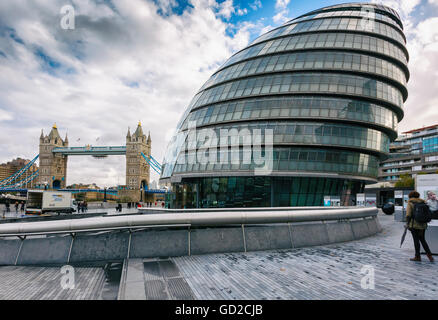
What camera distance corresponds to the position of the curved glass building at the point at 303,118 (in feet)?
110

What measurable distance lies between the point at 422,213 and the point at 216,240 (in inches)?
251

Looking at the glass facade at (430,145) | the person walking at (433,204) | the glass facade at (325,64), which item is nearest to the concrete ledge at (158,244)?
the person walking at (433,204)

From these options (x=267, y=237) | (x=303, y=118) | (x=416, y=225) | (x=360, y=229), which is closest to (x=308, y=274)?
(x=267, y=237)

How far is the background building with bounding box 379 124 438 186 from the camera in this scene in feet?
321

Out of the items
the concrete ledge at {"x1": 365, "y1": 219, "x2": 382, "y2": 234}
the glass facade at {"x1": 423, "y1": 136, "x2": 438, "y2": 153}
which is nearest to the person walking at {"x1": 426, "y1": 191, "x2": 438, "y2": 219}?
the concrete ledge at {"x1": 365, "y1": 219, "x2": 382, "y2": 234}

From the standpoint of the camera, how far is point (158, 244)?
841 cm

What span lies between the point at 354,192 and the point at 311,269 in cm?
3607

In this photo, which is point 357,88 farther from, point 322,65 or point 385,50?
point 385,50

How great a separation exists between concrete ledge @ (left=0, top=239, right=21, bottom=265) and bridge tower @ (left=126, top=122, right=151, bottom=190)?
162489mm

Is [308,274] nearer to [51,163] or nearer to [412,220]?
[412,220]

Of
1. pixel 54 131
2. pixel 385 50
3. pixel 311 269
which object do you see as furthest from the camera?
pixel 54 131
